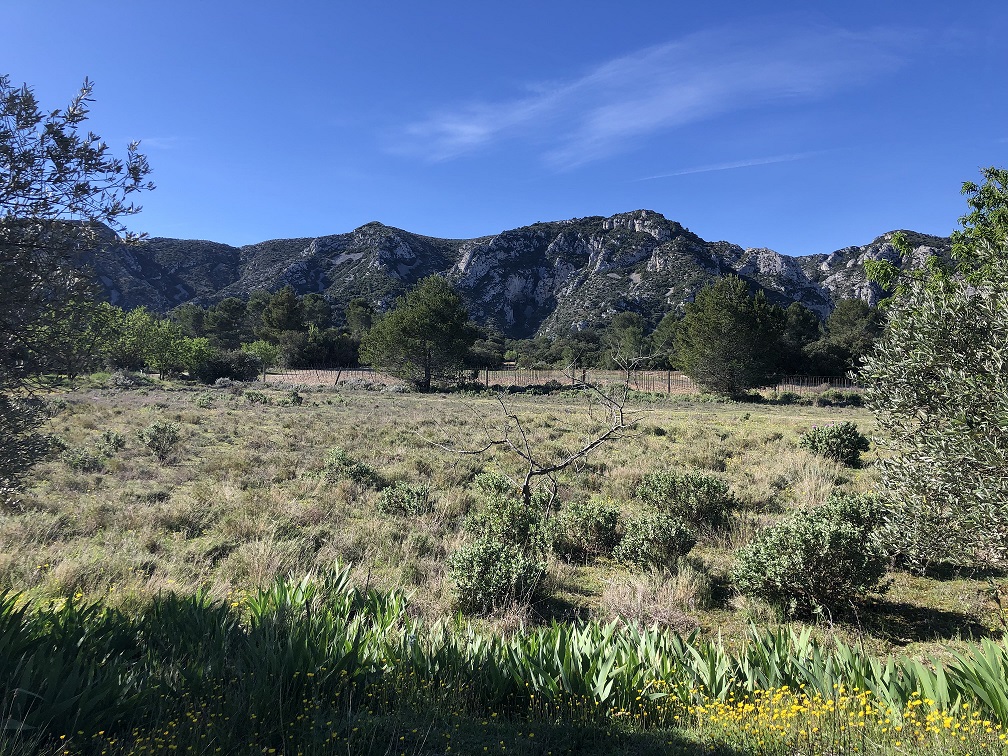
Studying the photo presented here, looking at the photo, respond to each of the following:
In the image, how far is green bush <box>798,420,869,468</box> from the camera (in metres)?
13.9

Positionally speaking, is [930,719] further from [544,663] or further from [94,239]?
[94,239]

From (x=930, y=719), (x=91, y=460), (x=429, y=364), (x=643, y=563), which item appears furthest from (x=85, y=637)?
(x=429, y=364)

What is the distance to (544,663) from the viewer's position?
12.9ft

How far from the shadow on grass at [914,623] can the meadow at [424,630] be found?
0.10 feet

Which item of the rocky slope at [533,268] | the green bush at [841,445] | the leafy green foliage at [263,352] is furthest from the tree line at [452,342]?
the rocky slope at [533,268]

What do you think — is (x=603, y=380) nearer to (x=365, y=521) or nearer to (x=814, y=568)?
(x=365, y=521)

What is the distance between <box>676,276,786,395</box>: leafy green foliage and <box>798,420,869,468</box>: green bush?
2436 centimetres

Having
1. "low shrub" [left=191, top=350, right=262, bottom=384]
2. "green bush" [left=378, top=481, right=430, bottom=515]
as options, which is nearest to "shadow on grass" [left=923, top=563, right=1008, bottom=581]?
"green bush" [left=378, top=481, right=430, bottom=515]

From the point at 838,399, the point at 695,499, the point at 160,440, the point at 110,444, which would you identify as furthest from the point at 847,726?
the point at 838,399

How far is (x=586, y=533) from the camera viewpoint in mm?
8383

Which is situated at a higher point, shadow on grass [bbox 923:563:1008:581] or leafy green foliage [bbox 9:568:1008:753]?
leafy green foliage [bbox 9:568:1008:753]

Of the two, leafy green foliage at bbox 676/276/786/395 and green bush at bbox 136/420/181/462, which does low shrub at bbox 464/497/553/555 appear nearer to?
green bush at bbox 136/420/181/462

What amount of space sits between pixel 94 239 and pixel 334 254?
144526 mm

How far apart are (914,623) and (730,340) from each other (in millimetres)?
34908
